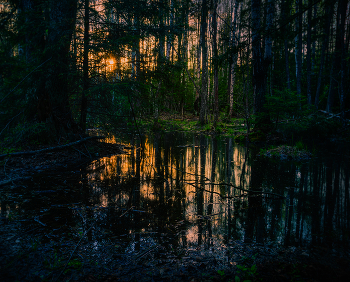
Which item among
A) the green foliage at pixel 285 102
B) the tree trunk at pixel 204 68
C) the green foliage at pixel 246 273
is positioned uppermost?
the tree trunk at pixel 204 68

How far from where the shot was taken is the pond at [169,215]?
2.54m

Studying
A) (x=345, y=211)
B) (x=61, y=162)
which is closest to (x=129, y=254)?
(x=345, y=211)

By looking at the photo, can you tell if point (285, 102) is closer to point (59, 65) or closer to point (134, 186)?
point (134, 186)

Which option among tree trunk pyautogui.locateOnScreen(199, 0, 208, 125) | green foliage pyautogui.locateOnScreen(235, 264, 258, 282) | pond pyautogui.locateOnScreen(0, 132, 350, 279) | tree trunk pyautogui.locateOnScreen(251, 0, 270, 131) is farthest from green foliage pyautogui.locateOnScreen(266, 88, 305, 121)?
green foliage pyautogui.locateOnScreen(235, 264, 258, 282)

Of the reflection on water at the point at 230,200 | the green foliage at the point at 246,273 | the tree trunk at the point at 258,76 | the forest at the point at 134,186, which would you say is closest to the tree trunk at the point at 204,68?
the tree trunk at the point at 258,76

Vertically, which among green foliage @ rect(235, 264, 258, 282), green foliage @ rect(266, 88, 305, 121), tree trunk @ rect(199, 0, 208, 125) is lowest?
green foliage @ rect(235, 264, 258, 282)

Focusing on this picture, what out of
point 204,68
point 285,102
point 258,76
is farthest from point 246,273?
point 204,68

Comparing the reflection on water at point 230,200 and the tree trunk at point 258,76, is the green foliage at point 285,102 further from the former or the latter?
the reflection on water at point 230,200

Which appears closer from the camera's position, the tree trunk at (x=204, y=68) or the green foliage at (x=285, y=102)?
the green foliage at (x=285, y=102)

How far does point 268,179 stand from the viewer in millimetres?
5422

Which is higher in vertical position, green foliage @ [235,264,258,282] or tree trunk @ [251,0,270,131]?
tree trunk @ [251,0,270,131]

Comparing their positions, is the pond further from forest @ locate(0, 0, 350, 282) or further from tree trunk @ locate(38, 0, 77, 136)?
tree trunk @ locate(38, 0, 77, 136)

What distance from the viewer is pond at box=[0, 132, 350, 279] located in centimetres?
254

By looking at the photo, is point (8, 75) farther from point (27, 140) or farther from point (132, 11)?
point (132, 11)
